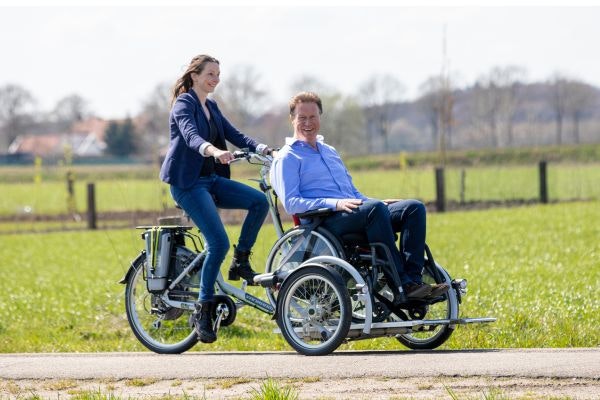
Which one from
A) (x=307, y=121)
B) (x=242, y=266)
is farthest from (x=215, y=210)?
(x=307, y=121)

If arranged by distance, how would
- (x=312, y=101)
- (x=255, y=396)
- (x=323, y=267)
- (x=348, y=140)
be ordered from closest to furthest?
(x=255, y=396) < (x=323, y=267) < (x=312, y=101) < (x=348, y=140)

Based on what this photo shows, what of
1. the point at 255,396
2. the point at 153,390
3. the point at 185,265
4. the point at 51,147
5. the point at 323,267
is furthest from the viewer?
the point at 51,147

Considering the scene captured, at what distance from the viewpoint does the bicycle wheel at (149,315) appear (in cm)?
847

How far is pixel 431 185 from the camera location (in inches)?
1473

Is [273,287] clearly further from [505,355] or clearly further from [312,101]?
[505,355]

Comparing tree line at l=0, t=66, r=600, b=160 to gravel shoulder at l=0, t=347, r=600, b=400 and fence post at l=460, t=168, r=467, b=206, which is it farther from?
gravel shoulder at l=0, t=347, r=600, b=400

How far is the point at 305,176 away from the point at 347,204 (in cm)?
51

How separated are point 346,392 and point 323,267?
1409mm

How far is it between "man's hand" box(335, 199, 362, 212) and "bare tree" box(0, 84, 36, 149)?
120 m

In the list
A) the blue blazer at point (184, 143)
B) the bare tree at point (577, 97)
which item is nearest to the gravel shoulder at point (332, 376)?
the blue blazer at point (184, 143)

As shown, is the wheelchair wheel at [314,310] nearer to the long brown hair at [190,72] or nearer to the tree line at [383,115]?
the long brown hair at [190,72]

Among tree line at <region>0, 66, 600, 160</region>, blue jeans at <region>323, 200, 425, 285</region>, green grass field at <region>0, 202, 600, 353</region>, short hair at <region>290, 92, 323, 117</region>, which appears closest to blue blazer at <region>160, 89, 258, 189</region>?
short hair at <region>290, 92, 323, 117</region>

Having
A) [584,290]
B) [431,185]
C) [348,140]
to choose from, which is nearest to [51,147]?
[348,140]

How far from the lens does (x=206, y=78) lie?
817 centimetres
